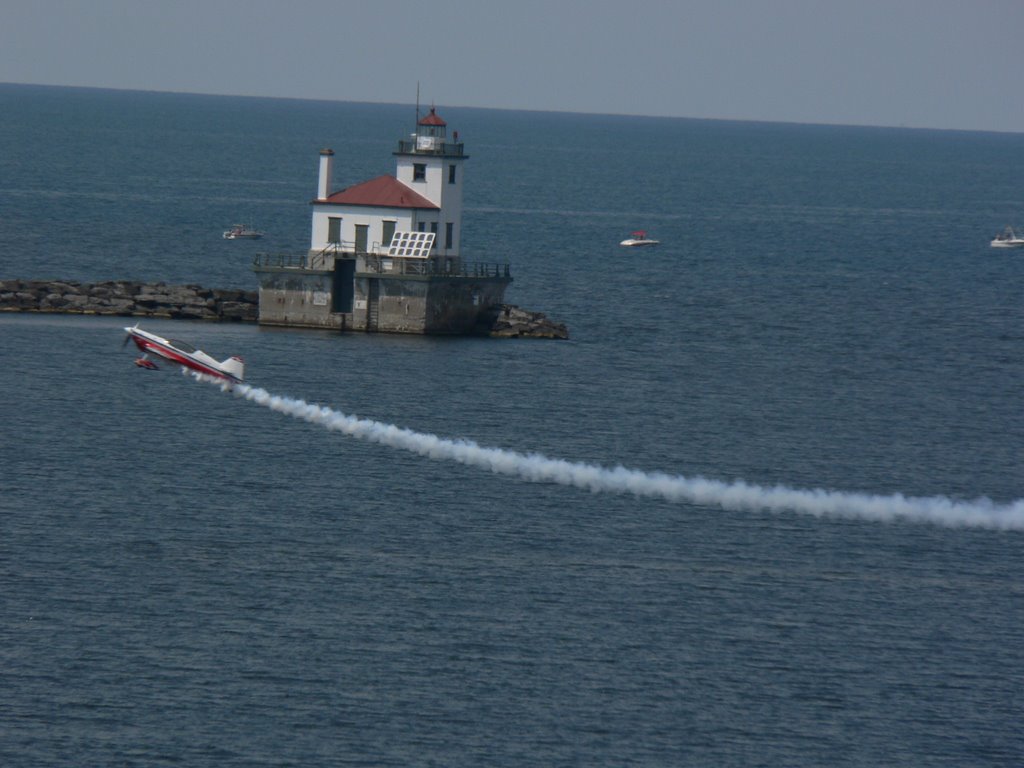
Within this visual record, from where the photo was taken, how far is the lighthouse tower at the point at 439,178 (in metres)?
126

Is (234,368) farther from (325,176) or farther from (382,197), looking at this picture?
(325,176)

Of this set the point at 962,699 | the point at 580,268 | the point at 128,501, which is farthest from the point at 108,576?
the point at 580,268

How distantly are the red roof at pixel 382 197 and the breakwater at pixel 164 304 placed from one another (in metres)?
10.7

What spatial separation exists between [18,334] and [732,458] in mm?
55896

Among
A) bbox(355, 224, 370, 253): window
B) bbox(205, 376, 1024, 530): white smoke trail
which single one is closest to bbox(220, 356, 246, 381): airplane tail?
bbox(205, 376, 1024, 530): white smoke trail

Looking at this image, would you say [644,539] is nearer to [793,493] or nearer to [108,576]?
[793,493]

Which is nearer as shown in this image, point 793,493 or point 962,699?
point 962,699

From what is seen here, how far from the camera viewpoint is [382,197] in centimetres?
12475

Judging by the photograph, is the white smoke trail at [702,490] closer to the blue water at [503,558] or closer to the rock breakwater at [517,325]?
the blue water at [503,558]

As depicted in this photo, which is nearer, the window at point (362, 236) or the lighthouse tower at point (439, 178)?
the window at point (362, 236)

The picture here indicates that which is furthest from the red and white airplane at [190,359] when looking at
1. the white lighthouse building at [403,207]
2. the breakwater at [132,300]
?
the breakwater at [132,300]

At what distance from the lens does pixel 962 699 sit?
6056cm

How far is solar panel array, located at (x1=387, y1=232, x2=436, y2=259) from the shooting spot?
123 metres

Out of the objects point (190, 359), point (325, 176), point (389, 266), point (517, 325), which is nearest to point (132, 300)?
point (325, 176)
